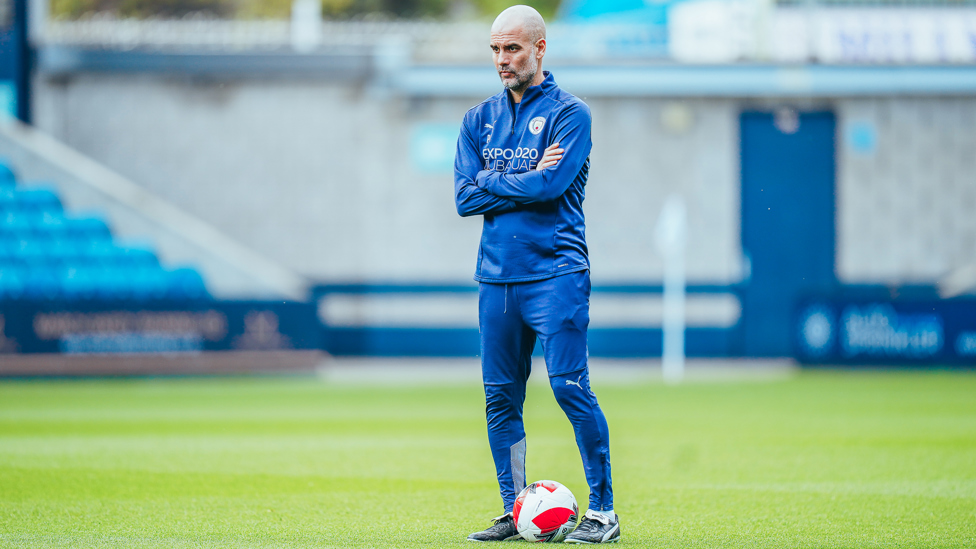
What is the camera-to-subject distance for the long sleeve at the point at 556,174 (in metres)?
4.57

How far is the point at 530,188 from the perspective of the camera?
4.58m

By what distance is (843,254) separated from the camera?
19719mm

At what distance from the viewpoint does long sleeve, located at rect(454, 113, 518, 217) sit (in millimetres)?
4711

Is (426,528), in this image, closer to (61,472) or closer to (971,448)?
(61,472)

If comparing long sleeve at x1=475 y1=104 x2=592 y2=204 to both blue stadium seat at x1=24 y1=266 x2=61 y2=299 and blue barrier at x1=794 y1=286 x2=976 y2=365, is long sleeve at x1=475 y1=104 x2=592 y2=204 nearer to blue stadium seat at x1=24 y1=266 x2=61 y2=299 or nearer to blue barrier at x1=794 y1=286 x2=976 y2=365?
blue barrier at x1=794 y1=286 x2=976 y2=365

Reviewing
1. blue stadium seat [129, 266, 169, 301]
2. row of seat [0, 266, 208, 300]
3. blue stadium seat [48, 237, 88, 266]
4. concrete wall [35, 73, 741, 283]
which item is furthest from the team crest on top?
concrete wall [35, 73, 741, 283]

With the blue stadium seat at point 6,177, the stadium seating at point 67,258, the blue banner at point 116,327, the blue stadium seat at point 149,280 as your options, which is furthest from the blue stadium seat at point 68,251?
the blue banner at point 116,327

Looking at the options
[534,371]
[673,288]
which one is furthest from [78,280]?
[673,288]

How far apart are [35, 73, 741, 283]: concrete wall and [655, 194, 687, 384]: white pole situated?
951 mm

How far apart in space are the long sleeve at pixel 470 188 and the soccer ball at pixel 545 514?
121 cm

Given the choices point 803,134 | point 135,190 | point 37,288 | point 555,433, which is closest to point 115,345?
point 37,288

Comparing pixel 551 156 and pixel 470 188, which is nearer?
pixel 551 156

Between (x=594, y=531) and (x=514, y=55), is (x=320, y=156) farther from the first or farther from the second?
(x=594, y=531)

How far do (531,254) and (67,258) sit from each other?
1406 centimetres
